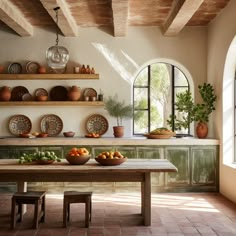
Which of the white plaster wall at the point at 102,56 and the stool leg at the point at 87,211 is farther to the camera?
the white plaster wall at the point at 102,56

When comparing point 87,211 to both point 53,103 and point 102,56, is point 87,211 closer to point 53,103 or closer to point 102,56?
point 53,103

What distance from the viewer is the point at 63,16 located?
6.64 metres

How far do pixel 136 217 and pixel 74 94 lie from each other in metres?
3.13

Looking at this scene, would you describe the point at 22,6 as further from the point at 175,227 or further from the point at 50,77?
the point at 175,227

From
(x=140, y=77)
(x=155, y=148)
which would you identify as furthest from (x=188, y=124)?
(x=140, y=77)

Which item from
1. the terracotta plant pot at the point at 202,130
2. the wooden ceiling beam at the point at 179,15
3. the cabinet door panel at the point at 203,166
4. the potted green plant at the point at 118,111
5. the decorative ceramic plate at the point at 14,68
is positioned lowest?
the cabinet door panel at the point at 203,166

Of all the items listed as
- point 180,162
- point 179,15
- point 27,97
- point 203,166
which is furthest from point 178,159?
point 27,97

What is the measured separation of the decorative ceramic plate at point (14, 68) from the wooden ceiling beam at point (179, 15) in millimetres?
2922

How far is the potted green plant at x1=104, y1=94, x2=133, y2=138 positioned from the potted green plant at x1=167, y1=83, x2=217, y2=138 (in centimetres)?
85

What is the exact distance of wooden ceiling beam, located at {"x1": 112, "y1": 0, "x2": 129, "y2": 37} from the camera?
586cm

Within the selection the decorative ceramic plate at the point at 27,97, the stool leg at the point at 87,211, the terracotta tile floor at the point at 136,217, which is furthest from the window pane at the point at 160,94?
the stool leg at the point at 87,211

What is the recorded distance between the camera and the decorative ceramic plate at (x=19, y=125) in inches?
319

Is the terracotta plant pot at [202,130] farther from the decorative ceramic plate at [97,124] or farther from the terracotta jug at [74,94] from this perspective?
the terracotta jug at [74,94]

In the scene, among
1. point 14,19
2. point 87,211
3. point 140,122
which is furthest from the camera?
point 140,122
